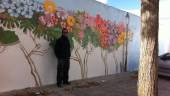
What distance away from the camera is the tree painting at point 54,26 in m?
8.49

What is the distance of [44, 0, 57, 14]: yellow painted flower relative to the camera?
380 inches

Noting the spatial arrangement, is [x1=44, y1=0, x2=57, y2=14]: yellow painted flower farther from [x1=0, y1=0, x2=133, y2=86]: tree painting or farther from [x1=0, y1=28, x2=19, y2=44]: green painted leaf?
[x1=0, y1=28, x2=19, y2=44]: green painted leaf

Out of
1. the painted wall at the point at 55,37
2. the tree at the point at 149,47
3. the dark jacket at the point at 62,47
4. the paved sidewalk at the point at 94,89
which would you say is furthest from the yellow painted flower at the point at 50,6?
the tree at the point at 149,47

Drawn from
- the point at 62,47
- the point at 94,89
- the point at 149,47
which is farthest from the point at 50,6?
the point at 149,47

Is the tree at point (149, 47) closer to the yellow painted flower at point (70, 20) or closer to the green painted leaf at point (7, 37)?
the green painted leaf at point (7, 37)

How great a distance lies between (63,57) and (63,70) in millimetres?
512

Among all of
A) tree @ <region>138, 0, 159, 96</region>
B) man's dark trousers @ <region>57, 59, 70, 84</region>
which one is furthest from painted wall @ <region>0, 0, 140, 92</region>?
tree @ <region>138, 0, 159, 96</region>

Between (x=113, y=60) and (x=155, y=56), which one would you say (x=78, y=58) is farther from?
(x=155, y=56)

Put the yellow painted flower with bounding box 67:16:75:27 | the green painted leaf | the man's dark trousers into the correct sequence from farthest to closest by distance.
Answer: the yellow painted flower with bounding box 67:16:75:27 → the man's dark trousers → the green painted leaf

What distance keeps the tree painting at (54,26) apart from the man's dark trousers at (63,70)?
2.26ft

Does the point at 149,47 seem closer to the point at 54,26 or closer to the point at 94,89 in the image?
the point at 94,89

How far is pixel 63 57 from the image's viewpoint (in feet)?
32.4

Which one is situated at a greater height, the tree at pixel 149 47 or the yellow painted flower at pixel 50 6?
the yellow painted flower at pixel 50 6

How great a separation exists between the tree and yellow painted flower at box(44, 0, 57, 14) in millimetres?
5293
